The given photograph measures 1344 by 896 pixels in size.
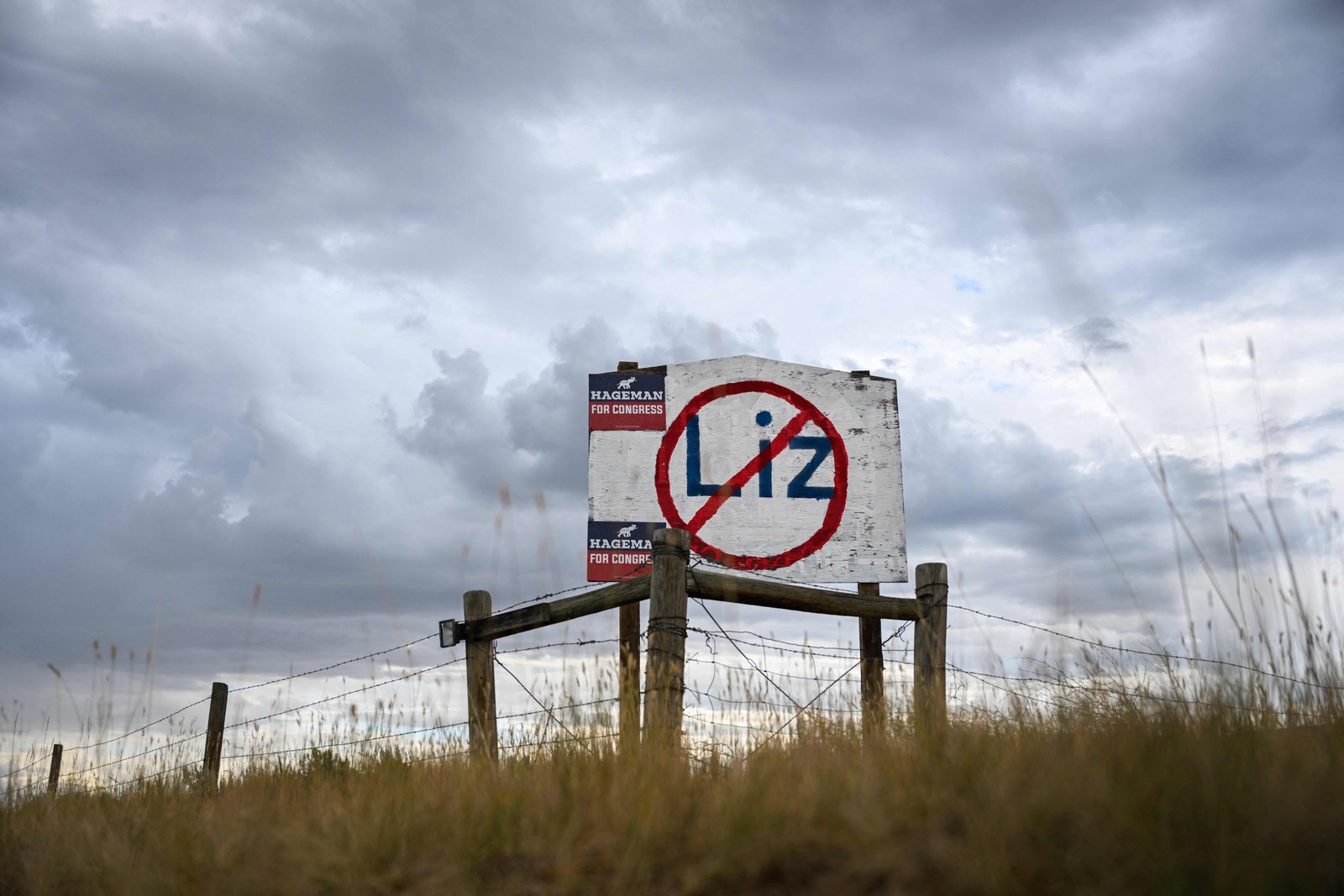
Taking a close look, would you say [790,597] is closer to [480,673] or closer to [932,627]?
[932,627]

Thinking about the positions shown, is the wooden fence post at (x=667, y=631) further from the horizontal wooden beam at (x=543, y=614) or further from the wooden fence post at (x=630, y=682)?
the horizontal wooden beam at (x=543, y=614)

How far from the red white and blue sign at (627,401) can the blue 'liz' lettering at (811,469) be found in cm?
132

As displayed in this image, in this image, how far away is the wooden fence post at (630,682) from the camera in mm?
4846

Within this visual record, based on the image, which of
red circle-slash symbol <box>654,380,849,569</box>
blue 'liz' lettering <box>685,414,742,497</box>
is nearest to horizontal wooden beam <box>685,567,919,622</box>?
red circle-slash symbol <box>654,380,849,569</box>

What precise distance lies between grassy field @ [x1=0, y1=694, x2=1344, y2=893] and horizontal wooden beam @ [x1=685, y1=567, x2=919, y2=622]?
1.47 meters

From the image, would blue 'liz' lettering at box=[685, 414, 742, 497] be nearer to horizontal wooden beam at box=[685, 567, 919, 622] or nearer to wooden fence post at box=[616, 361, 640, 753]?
wooden fence post at box=[616, 361, 640, 753]

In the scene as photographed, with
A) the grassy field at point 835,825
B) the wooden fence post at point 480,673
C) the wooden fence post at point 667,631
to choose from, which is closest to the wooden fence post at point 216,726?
the wooden fence post at point 480,673

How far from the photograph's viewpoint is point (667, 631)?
5875mm

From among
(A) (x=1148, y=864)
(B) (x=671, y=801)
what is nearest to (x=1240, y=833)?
(A) (x=1148, y=864)

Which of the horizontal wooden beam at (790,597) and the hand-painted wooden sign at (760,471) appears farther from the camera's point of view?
the hand-painted wooden sign at (760,471)

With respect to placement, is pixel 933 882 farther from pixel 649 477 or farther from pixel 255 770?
pixel 649 477

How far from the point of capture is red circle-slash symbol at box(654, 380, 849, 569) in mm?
8773

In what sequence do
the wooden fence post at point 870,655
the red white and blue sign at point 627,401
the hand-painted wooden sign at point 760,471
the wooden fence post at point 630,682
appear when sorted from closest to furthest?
1. the wooden fence post at point 630,682
2. the wooden fence post at point 870,655
3. the hand-painted wooden sign at point 760,471
4. the red white and blue sign at point 627,401

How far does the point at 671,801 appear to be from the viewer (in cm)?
371
